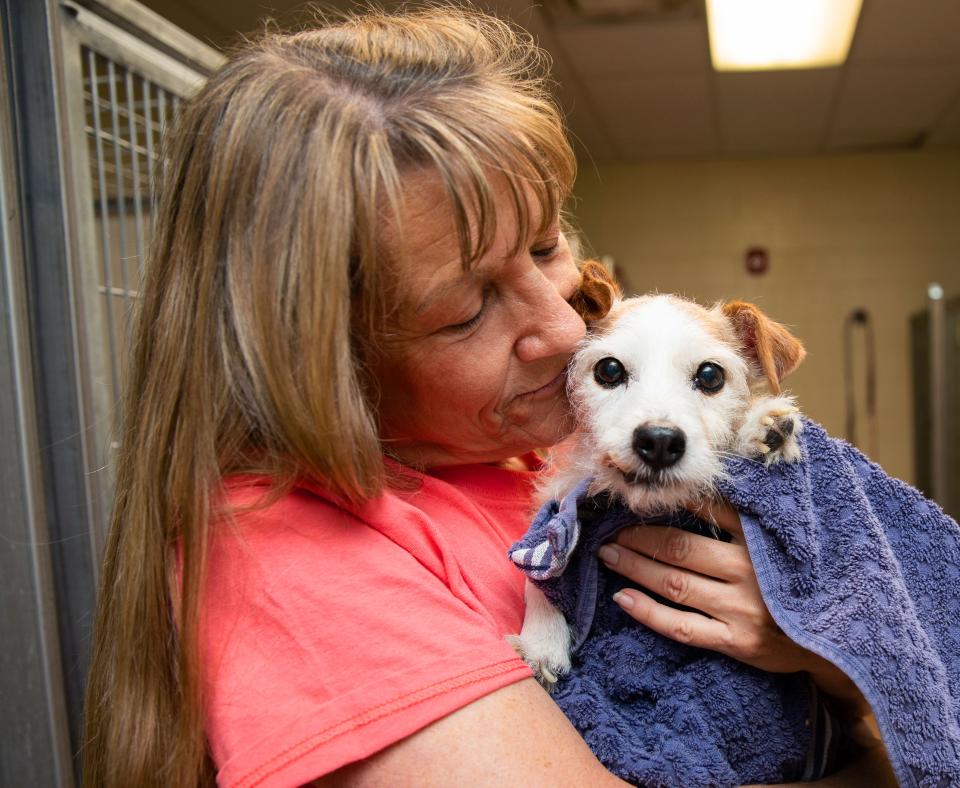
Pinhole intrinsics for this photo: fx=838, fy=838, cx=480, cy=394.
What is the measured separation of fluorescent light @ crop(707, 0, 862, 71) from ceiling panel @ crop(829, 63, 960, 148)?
28cm

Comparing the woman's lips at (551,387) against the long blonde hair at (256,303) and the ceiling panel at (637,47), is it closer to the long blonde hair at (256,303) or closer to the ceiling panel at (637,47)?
the long blonde hair at (256,303)

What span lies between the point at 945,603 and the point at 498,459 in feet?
1.70

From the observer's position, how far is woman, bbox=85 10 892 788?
69 centimetres

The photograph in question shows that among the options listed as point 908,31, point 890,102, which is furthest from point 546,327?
point 890,102

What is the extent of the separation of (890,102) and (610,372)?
3891mm

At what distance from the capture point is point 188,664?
0.72 metres

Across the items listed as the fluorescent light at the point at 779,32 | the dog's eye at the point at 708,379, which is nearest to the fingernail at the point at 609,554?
the dog's eye at the point at 708,379

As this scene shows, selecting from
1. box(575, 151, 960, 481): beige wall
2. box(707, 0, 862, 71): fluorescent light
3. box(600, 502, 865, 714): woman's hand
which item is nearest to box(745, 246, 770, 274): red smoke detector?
box(575, 151, 960, 481): beige wall

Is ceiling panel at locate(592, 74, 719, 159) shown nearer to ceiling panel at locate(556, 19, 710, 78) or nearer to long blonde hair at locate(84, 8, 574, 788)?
ceiling panel at locate(556, 19, 710, 78)

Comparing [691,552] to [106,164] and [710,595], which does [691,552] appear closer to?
[710,595]

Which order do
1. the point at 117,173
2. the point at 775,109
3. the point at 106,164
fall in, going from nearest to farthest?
the point at 117,173, the point at 106,164, the point at 775,109

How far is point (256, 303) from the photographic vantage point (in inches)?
29.4

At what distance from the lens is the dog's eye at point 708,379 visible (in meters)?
0.98

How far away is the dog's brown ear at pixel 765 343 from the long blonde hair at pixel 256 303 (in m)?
0.39
